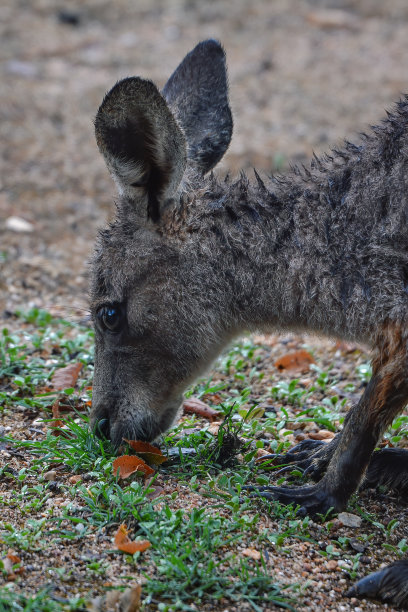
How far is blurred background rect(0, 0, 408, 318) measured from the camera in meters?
8.34

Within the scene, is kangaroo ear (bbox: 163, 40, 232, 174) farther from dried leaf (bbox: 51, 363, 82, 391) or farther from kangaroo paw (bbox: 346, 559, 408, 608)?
kangaroo paw (bbox: 346, 559, 408, 608)

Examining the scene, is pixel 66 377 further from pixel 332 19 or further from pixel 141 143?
pixel 332 19

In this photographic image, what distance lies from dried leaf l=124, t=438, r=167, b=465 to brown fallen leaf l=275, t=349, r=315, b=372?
163 centimetres

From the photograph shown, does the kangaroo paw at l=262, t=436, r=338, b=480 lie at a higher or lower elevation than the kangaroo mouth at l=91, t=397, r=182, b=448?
higher

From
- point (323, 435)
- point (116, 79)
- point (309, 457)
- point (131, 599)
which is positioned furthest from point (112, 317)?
point (116, 79)

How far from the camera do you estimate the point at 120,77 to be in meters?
11.7

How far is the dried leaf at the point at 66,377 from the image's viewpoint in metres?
5.04

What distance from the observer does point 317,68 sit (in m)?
12.6

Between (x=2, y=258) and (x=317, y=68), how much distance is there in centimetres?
710

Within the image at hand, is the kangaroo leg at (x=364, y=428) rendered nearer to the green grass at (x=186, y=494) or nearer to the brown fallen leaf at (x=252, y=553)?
the green grass at (x=186, y=494)

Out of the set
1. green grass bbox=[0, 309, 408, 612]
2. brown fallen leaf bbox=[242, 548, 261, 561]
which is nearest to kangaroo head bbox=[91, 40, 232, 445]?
green grass bbox=[0, 309, 408, 612]

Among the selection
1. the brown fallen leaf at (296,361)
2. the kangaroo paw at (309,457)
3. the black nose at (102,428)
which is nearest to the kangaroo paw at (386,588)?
the kangaroo paw at (309,457)

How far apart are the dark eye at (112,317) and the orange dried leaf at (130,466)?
68 centimetres

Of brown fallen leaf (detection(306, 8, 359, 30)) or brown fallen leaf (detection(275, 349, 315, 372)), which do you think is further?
brown fallen leaf (detection(306, 8, 359, 30))
